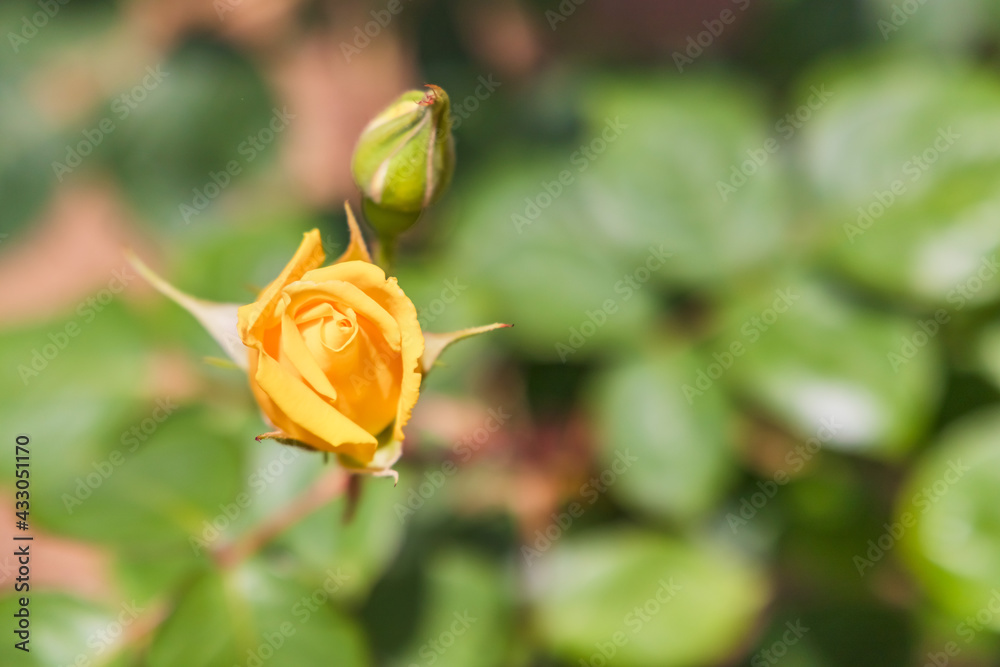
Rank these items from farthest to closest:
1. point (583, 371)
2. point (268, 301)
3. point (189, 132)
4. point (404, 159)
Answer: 1. point (189, 132)
2. point (583, 371)
3. point (404, 159)
4. point (268, 301)

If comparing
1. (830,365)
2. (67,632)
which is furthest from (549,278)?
(67,632)

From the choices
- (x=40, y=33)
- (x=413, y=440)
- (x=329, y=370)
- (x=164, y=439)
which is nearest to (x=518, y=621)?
(x=413, y=440)

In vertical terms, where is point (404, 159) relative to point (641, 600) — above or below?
above

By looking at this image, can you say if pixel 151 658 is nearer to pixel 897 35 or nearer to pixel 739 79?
pixel 739 79

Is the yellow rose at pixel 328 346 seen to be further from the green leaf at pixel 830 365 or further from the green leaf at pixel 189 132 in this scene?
the green leaf at pixel 189 132

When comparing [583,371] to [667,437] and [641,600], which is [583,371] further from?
[641,600]

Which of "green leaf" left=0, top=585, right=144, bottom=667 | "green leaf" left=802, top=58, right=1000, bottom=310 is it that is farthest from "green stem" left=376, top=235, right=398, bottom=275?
"green leaf" left=802, top=58, right=1000, bottom=310

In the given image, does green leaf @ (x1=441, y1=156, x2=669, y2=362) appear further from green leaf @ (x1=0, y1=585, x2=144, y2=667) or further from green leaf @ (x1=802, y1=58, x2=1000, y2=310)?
green leaf @ (x1=0, y1=585, x2=144, y2=667)

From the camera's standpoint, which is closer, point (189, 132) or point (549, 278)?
point (549, 278)

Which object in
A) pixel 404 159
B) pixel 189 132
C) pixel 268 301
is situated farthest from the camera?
pixel 189 132
